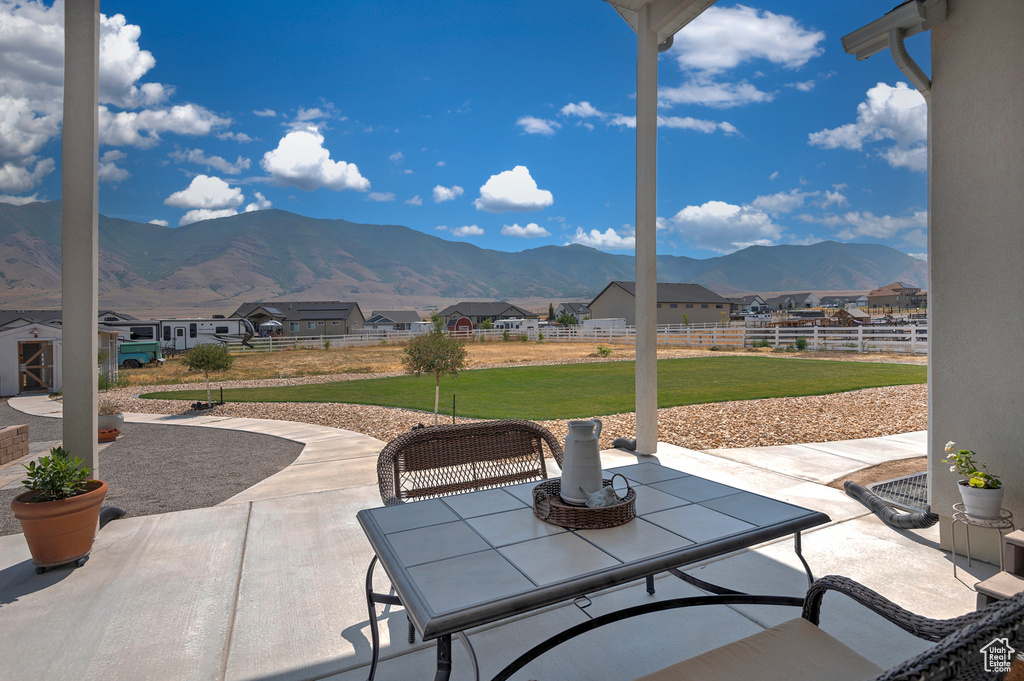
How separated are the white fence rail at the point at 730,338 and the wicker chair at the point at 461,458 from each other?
22.6 feet

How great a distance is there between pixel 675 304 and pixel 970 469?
118 ft

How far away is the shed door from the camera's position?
10594 millimetres

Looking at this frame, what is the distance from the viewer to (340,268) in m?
157

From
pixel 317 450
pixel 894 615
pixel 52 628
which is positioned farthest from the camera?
pixel 317 450

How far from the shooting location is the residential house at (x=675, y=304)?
36281 mm

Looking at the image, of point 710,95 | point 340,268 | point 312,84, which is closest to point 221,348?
point 710,95

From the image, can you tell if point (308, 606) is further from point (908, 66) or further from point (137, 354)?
point (137, 354)

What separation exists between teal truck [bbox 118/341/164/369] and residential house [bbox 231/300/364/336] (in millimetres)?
22828

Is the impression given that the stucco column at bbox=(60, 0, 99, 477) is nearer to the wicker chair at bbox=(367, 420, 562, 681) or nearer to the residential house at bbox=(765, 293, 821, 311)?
the wicker chair at bbox=(367, 420, 562, 681)

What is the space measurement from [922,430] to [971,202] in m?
4.07

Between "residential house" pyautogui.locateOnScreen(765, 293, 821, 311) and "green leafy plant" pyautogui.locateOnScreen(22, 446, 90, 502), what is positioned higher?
"residential house" pyautogui.locateOnScreen(765, 293, 821, 311)

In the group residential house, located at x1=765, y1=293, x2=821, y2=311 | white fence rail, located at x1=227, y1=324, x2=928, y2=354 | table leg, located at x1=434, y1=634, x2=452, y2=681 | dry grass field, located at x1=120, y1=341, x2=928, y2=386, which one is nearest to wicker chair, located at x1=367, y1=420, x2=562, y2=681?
table leg, located at x1=434, y1=634, x2=452, y2=681

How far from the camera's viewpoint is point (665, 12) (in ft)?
11.6

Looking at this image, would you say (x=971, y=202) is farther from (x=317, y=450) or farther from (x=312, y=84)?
(x=312, y=84)
